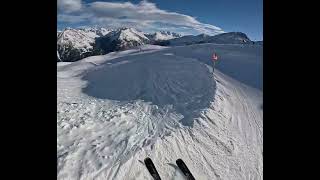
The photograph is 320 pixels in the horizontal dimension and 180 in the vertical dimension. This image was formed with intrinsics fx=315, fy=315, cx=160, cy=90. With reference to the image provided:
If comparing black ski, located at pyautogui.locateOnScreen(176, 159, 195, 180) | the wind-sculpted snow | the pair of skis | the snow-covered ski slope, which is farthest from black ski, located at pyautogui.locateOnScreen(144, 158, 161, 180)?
the wind-sculpted snow

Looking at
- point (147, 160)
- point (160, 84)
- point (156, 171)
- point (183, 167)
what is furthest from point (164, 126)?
point (160, 84)

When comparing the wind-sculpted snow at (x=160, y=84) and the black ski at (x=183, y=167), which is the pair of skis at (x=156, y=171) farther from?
the wind-sculpted snow at (x=160, y=84)

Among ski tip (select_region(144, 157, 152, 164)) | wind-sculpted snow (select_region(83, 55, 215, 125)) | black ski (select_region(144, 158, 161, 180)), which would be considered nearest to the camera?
black ski (select_region(144, 158, 161, 180))

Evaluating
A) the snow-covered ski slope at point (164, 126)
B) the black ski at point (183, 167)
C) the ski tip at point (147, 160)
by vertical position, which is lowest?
the black ski at point (183, 167)

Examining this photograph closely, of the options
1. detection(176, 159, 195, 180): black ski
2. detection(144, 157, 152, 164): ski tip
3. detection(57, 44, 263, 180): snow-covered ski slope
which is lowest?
detection(176, 159, 195, 180): black ski

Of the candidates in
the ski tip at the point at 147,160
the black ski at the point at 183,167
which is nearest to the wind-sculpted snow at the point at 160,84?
the black ski at the point at 183,167

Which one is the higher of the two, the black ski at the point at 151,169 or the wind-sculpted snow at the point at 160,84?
the wind-sculpted snow at the point at 160,84

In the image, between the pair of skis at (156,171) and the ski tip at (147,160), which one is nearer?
A: the pair of skis at (156,171)

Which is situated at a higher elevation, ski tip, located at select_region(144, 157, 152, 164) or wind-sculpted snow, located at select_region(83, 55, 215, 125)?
wind-sculpted snow, located at select_region(83, 55, 215, 125)

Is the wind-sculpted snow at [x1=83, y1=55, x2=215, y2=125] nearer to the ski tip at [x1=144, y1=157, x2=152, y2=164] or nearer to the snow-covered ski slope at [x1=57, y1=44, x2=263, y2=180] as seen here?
the snow-covered ski slope at [x1=57, y1=44, x2=263, y2=180]
